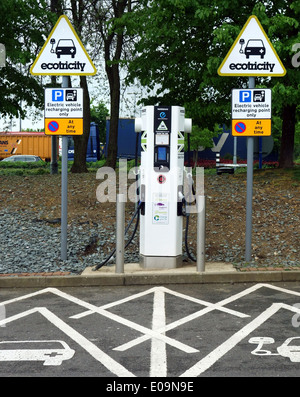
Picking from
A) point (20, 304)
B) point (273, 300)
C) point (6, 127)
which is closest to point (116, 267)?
point (20, 304)

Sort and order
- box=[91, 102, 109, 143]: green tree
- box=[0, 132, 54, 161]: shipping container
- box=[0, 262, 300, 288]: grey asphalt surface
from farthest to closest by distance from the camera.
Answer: box=[91, 102, 109, 143]: green tree < box=[0, 132, 54, 161]: shipping container < box=[0, 262, 300, 288]: grey asphalt surface

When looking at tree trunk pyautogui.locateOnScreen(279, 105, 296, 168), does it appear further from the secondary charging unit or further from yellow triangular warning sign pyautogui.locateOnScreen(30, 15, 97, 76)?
yellow triangular warning sign pyautogui.locateOnScreen(30, 15, 97, 76)

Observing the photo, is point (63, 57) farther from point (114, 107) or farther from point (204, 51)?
point (114, 107)

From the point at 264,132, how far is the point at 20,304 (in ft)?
13.3

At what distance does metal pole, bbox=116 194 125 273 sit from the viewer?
740 centimetres

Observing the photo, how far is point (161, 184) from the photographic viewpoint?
25.5ft

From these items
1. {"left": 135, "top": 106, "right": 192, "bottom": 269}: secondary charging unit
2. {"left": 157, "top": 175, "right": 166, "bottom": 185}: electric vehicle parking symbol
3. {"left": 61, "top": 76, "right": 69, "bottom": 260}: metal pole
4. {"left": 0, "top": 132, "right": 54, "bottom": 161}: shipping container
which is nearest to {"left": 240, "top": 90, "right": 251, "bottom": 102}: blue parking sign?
{"left": 135, "top": 106, "right": 192, "bottom": 269}: secondary charging unit

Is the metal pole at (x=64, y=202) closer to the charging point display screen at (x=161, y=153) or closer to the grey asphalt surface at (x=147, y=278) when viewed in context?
the grey asphalt surface at (x=147, y=278)

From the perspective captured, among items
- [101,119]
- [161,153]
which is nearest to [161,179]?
[161,153]

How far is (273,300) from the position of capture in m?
6.50

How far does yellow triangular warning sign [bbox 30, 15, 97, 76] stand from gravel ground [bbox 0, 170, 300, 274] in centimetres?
271

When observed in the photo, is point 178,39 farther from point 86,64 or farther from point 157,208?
point 157,208

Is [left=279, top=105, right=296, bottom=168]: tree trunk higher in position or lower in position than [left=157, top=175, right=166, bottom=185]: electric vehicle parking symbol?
higher

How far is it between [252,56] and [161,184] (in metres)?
2.20
